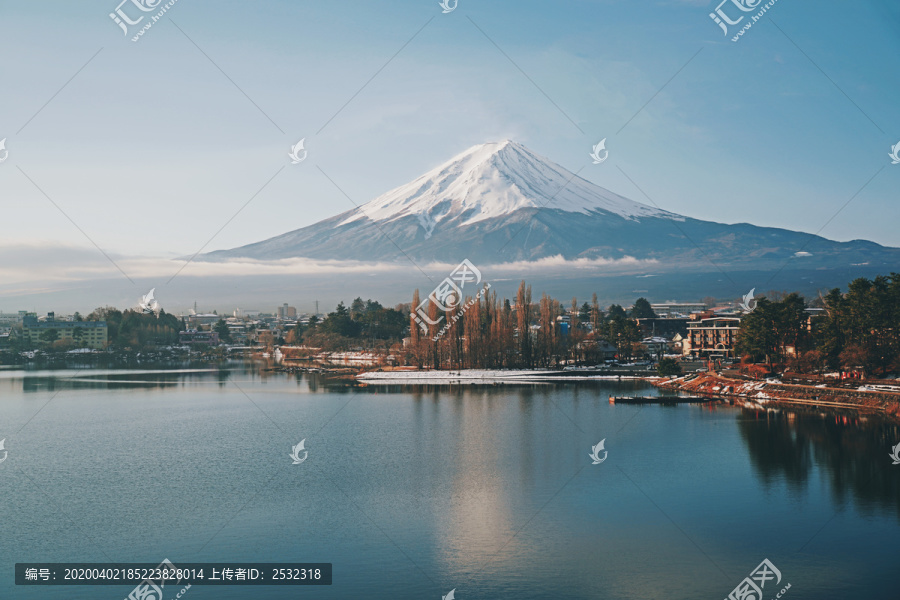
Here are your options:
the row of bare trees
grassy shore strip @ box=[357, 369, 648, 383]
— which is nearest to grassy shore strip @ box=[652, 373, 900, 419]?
grassy shore strip @ box=[357, 369, 648, 383]

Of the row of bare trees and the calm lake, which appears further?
the row of bare trees

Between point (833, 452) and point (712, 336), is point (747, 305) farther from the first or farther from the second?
point (833, 452)

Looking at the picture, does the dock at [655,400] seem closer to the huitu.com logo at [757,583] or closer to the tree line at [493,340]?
the tree line at [493,340]

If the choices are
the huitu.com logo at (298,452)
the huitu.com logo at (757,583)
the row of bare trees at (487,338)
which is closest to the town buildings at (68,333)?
the row of bare trees at (487,338)

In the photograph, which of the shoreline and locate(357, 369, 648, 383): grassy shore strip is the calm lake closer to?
the shoreline

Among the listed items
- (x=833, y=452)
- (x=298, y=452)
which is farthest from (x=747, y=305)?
(x=298, y=452)

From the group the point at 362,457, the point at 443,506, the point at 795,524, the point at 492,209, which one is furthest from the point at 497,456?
the point at 492,209

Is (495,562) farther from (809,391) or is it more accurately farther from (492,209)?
(492,209)
